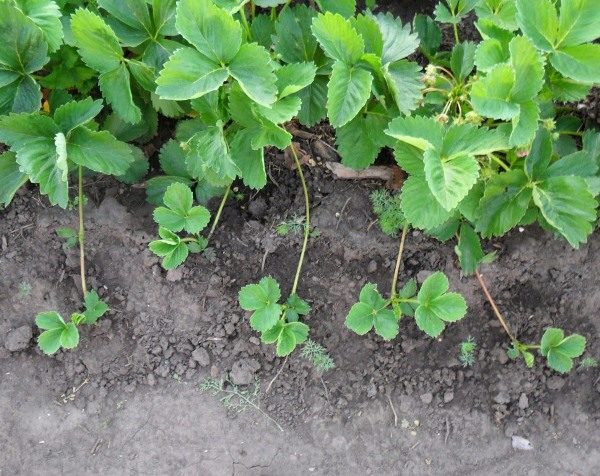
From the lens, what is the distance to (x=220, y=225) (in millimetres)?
2160

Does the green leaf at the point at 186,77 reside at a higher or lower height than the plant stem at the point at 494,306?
higher

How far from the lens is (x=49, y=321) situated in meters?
1.98

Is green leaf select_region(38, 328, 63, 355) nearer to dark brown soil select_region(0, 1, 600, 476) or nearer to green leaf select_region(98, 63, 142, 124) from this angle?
dark brown soil select_region(0, 1, 600, 476)

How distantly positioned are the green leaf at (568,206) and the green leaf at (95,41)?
1.14 m

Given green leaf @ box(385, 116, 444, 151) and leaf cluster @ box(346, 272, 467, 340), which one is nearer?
green leaf @ box(385, 116, 444, 151)

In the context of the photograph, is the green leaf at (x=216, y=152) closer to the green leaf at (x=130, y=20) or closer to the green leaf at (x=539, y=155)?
the green leaf at (x=130, y=20)

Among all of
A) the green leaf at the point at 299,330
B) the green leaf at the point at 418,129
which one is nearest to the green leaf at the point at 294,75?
the green leaf at the point at 418,129

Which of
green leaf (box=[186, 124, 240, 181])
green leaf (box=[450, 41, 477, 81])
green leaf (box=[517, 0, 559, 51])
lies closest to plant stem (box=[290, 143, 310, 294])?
green leaf (box=[186, 124, 240, 181])

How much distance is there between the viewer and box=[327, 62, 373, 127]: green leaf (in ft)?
5.42

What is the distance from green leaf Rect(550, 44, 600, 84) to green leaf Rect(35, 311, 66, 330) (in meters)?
1.51

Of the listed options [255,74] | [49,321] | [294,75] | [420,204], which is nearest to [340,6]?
[294,75]

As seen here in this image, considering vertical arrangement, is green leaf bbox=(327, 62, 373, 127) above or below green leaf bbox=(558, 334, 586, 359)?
above

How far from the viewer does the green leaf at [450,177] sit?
1547 millimetres

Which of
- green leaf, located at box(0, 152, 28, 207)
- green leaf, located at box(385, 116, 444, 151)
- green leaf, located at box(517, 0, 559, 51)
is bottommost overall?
green leaf, located at box(0, 152, 28, 207)
